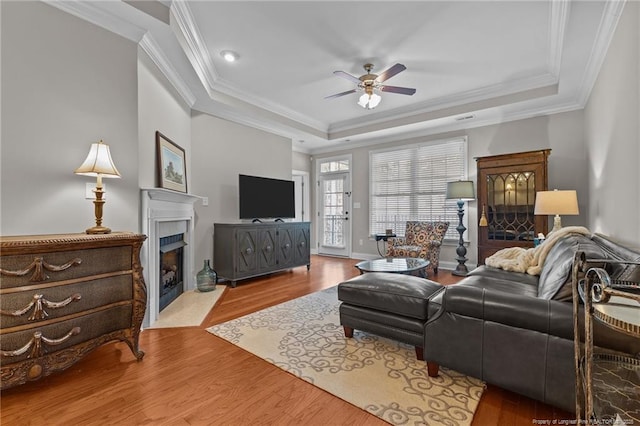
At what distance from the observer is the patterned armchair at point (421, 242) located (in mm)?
4738

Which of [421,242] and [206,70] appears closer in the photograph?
[206,70]

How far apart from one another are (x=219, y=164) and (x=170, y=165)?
1.20m

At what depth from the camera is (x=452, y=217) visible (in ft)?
17.2

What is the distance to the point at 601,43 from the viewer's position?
2.57 metres

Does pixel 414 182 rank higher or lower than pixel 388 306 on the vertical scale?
higher

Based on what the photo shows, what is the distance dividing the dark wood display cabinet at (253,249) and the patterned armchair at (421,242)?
5.52ft

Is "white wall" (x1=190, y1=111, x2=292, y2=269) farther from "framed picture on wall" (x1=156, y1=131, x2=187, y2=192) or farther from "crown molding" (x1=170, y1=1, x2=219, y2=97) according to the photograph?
"crown molding" (x1=170, y1=1, x2=219, y2=97)

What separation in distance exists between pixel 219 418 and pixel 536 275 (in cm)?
261

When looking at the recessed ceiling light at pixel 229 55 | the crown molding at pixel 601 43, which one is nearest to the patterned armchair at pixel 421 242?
the crown molding at pixel 601 43

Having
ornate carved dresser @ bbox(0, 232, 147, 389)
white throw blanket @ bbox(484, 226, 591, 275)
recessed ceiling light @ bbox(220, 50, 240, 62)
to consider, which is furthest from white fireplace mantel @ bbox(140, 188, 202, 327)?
white throw blanket @ bbox(484, 226, 591, 275)

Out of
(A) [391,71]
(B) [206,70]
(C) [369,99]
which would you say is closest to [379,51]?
(A) [391,71]

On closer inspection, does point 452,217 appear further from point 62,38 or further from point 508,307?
point 62,38

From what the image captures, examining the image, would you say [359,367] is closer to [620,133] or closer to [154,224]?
[154,224]

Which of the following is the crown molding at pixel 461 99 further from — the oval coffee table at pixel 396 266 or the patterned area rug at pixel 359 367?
the patterned area rug at pixel 359 367
